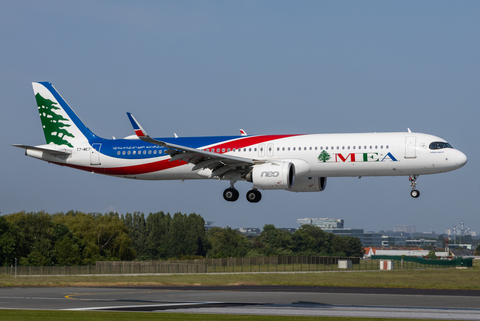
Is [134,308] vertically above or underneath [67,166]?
underneath

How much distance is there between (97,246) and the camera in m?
125

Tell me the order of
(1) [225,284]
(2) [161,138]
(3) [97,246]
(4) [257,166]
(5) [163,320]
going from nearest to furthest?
(5) [163,320]
(4) [257,166]
(2) [161,138]
(1) [225,284]
(3) [97,246]

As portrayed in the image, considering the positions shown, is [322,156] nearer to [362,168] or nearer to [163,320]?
[362,168]

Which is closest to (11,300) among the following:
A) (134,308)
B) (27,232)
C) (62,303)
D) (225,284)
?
(62,303)

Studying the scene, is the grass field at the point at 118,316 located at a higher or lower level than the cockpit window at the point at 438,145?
lower

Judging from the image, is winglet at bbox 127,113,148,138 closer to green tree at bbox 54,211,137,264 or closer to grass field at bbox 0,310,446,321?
grass field at bbox 0,310,446,321

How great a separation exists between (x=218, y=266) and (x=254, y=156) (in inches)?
2478

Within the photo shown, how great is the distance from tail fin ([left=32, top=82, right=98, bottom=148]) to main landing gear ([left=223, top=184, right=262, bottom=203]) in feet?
45.3

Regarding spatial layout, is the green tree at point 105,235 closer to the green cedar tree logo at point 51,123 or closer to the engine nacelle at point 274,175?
the green cedar tree logo at point 51,123

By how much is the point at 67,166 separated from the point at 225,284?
25.4 metres

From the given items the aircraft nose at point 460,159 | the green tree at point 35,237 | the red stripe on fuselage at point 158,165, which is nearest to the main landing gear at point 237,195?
the red stripe on fuselage at point 158,165

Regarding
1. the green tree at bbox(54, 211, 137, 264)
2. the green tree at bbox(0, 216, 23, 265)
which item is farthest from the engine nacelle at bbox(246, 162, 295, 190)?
the green tree at bbox(54, 211, 137, 264)

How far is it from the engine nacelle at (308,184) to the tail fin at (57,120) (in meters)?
19.0

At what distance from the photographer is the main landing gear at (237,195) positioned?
51969mm
